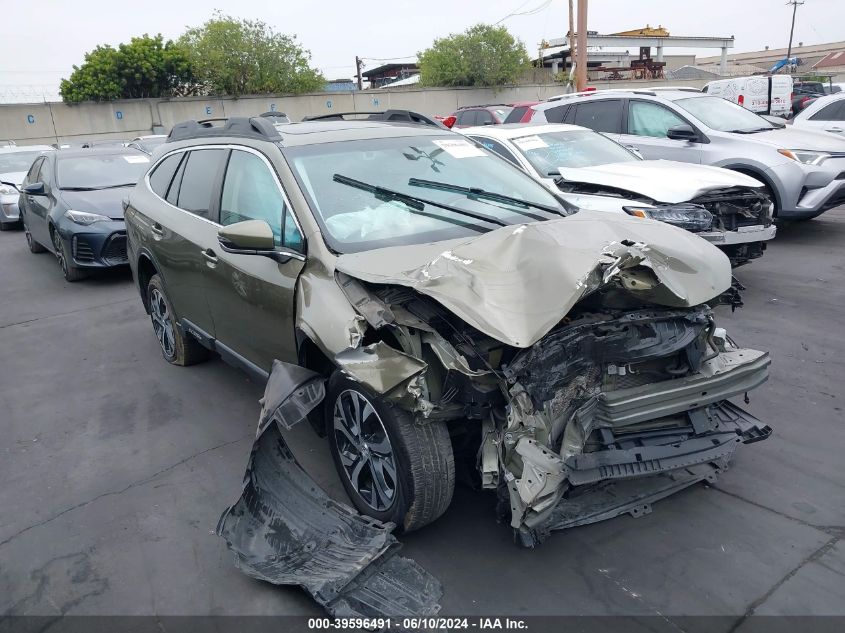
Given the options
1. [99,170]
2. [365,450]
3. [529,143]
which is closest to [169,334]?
[365,450]

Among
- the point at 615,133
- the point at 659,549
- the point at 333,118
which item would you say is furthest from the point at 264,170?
the point at 615,133

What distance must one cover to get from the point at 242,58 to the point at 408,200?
106 feet

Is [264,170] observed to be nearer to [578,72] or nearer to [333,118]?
[333,118]

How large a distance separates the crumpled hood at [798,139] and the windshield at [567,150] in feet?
6.51

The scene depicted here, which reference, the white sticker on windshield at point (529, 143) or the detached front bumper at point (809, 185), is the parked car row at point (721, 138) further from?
the white sticker on windshield at point (529, 143)

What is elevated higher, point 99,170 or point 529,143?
point 529,143

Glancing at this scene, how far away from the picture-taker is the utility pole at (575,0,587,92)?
69.6 feet

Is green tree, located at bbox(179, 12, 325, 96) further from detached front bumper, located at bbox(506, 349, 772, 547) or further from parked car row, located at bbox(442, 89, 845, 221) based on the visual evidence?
detached front bumper, located at bbox(506, 349, 772, 547)

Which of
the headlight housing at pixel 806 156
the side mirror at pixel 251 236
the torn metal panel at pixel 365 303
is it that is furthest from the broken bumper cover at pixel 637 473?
the headlight housing at pixel 806 156

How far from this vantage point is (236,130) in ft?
14.8

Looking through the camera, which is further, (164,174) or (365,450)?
(164,174)

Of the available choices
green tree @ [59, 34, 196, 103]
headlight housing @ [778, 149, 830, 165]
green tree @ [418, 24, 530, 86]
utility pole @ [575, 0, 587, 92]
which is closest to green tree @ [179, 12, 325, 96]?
green tree @ [59, 34, 196, 103]

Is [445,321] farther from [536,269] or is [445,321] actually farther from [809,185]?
[809,185]

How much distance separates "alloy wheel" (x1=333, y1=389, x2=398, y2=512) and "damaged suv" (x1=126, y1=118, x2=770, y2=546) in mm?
10
